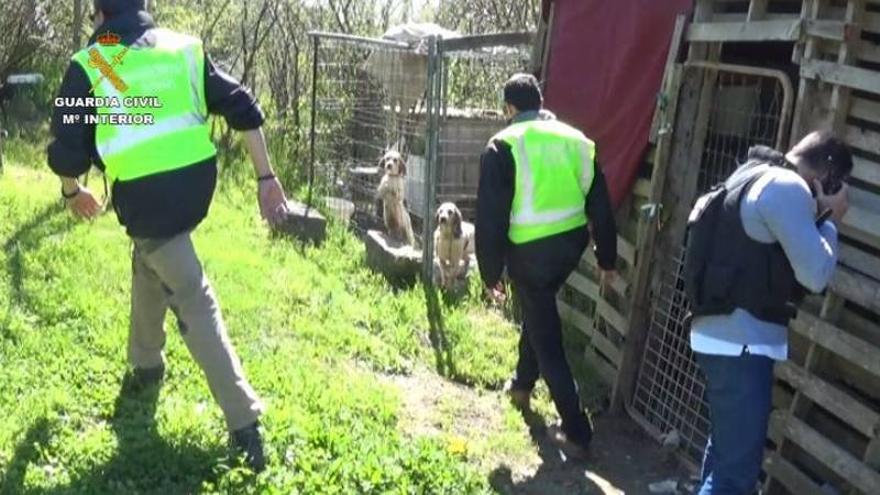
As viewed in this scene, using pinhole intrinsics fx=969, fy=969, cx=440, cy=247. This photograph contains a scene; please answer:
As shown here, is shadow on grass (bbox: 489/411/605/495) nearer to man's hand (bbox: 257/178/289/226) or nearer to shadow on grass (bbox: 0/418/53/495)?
man's hand (bbox: 257/178/289/226)

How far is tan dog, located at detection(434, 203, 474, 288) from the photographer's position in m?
7.55

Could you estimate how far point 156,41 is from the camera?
4.20m

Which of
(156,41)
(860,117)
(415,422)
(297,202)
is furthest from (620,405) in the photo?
(297,202)

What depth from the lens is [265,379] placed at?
5.21m

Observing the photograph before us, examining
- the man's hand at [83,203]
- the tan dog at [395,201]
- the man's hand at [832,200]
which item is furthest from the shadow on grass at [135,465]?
the tan dog at [395,201]

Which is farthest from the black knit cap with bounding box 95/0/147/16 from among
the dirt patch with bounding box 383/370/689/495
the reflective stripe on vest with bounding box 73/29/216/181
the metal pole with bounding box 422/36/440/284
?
the metal pole with bounding box 422/36/440/284

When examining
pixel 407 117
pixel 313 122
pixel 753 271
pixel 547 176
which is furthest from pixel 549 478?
pixel 313 122

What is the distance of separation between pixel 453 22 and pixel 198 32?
343 cm

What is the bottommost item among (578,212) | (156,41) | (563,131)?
(578,212)

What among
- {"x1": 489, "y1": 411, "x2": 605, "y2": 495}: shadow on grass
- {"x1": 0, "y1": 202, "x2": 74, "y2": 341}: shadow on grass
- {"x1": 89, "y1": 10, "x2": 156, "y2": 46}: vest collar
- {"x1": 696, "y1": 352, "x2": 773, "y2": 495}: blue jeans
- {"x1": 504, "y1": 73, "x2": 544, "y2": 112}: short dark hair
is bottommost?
{"x1": 489, "y1": 411, "x2": 605, "y2": 495}: shadow on grass

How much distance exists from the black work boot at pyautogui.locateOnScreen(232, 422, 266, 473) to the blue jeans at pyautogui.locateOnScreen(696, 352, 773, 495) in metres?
1.94

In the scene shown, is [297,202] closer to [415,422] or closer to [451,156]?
[451,156]

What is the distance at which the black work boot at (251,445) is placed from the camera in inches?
167

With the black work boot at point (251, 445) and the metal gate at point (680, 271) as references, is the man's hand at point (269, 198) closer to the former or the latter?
the black work boot at point (251, 445)
